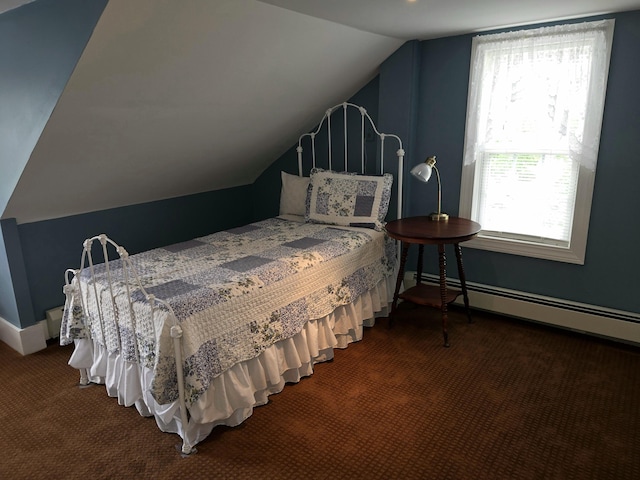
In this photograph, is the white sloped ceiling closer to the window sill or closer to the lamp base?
the lamp base

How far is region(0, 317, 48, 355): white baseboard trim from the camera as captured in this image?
9.72 feet

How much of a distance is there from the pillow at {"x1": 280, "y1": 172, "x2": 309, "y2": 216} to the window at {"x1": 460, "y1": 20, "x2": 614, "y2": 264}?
3.94 feet

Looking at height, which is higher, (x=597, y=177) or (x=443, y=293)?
(x=597, y=177)

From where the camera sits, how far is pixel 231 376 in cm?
222

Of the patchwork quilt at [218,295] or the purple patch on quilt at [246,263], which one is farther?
the purple patch on quilt at [246,263]

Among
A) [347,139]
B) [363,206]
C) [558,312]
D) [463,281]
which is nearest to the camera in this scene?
[558,312]

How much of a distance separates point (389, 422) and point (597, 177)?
6.38 ft

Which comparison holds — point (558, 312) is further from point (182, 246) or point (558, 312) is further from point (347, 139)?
point (182, 246)

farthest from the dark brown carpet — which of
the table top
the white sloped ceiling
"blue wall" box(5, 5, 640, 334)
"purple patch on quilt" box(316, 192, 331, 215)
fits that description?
the white sloped ceiling

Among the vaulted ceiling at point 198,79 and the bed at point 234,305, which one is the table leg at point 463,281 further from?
the vaulted ceiling at point 198,79

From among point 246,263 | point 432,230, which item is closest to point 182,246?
point 246,263

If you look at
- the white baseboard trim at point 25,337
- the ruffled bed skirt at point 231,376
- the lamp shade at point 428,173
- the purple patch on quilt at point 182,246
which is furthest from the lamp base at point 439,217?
the white baseboard trim at point 25,337

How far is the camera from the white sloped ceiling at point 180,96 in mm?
2049

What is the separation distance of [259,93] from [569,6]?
180cm
